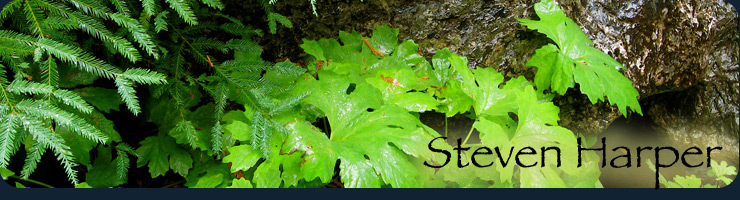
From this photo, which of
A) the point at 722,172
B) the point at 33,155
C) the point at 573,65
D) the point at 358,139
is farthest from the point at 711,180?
the point at 33,155

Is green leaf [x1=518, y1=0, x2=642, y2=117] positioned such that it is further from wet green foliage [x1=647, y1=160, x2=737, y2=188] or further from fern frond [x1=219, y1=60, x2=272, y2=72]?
fern frond [x1=219, y1=60, x2=272, y2=72]

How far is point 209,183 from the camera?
2.29 meters

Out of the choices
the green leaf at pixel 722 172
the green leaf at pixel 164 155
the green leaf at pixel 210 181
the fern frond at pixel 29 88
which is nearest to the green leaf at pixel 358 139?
the green leaf at pixel 210 181

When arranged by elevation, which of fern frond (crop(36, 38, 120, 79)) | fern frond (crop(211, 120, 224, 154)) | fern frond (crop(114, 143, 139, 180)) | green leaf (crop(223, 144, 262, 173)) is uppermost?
fern frond (crop(36, 38, 120, 79))

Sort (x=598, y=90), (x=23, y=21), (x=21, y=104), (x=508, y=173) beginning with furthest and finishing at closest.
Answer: (x=598, y=90)
(x=508, y=173)
(x=23, y=21)
(x=21, y=104)

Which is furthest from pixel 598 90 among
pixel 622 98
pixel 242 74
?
pixel 242 74

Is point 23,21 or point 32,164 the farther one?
point 23,21

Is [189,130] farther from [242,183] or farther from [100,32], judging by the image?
[100,32]

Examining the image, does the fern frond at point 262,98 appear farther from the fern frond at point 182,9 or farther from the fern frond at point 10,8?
the fern frond at point 10,8

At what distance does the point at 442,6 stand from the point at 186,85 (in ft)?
5.48

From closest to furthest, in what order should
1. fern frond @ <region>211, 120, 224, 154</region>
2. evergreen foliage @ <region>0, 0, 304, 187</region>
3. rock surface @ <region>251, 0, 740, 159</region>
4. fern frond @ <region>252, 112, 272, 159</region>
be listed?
evergreen foliage @ <region>0, 0, 304, 187</region> < fern frond @ <region>252, 112, 272, 159</region> < fern frond @ <region>211, 120, 224, 154</region> < rock surface @ <region>251, 0, 740, 159</region>

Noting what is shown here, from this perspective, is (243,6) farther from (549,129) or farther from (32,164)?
(549,129)

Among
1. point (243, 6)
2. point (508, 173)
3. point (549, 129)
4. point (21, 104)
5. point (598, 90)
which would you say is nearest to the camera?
point (21, 104)

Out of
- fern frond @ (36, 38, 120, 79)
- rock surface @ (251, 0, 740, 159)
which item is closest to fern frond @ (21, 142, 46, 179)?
fern frond @ (36, 38, 120, 79)
